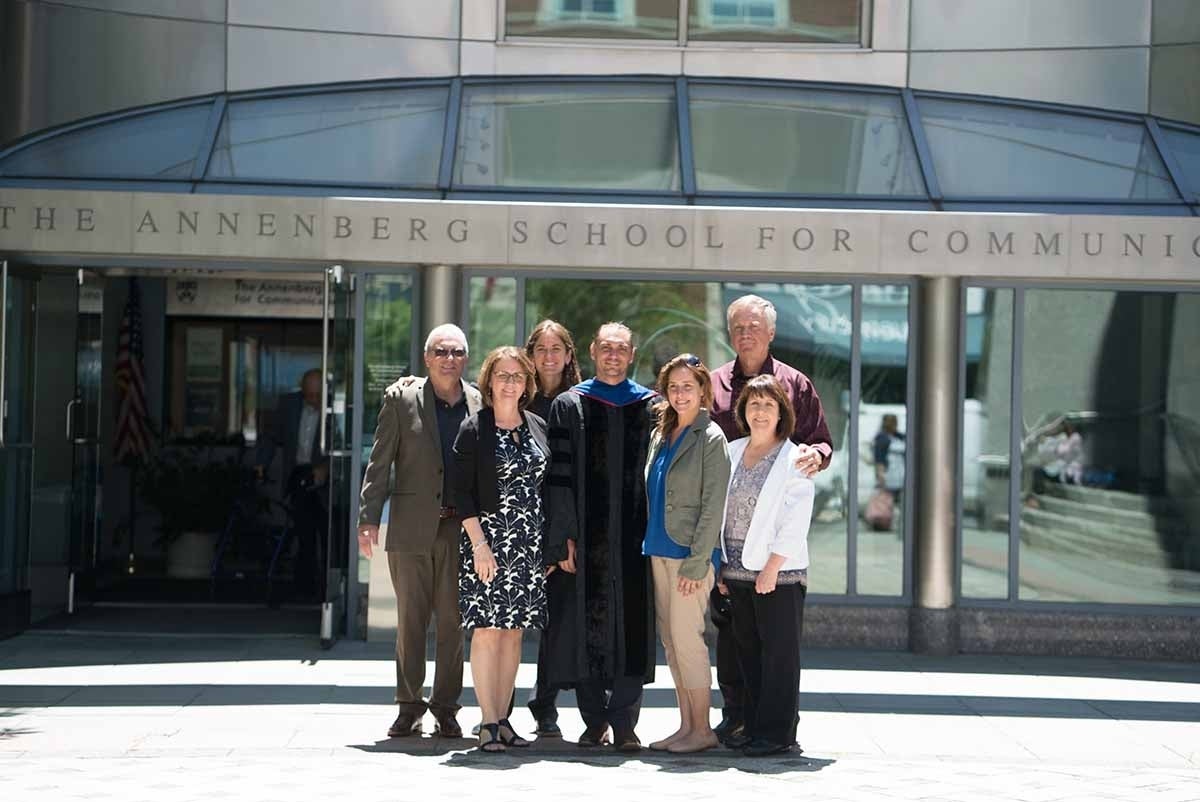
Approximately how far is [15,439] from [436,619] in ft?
14.0

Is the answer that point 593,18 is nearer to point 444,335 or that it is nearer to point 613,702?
point 444,335

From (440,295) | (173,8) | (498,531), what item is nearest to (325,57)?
(173,8)

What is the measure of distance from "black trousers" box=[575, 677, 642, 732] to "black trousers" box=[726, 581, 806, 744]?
Result: 515 millimetres

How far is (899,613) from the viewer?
1095 cm

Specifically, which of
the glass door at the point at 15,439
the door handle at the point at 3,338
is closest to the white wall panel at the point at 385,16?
the glass door at the point at 15,439

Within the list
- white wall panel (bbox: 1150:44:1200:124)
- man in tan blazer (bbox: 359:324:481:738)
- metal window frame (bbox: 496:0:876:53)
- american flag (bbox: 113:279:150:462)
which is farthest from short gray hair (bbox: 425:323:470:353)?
american flag (bbox: 113:279:150:462)

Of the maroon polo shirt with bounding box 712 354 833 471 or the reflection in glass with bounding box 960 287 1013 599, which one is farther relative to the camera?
the reflection in glass with bounding box 960 287 1013 599

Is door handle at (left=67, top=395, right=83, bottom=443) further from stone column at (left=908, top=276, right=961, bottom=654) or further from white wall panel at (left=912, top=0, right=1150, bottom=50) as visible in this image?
white wall panel at (left=912, top=0, right=1150, bottom=50)

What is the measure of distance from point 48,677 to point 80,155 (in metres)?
3.66

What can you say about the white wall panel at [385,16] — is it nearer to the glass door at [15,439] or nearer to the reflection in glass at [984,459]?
the glass door at [15,439]

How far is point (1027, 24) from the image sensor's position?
1183cm

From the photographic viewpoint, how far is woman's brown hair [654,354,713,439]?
7.56 m

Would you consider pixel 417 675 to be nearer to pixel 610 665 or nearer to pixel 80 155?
pixel 610 665

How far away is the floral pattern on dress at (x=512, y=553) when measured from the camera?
7512 mm
